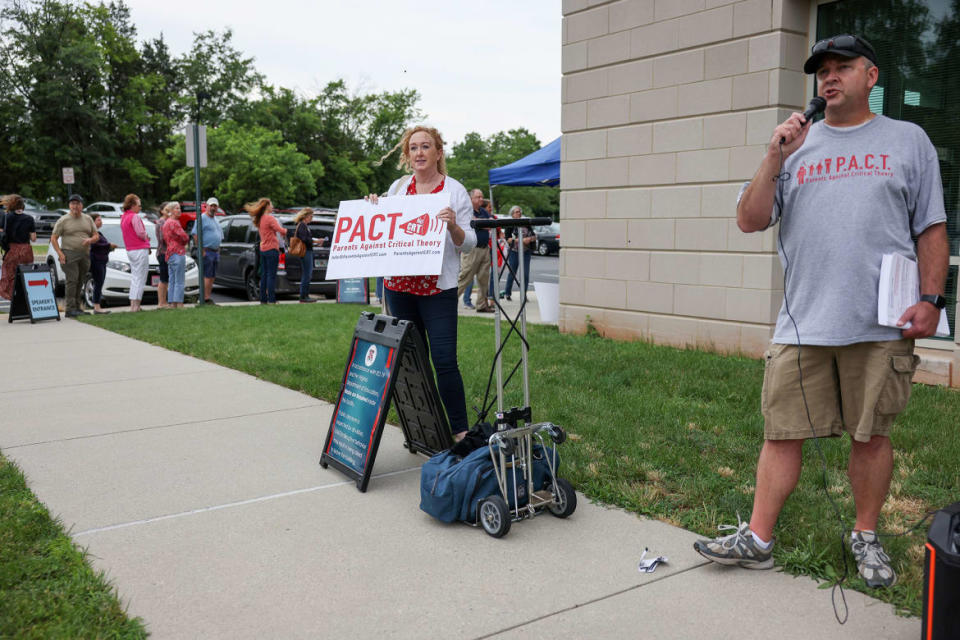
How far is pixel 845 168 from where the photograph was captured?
9.70 feet

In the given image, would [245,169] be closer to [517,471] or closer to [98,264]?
[98,264]

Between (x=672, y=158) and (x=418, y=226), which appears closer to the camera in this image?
(x=418, y=226)

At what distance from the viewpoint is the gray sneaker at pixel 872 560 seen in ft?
9.89

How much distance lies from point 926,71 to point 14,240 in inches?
480

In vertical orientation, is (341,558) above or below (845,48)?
below

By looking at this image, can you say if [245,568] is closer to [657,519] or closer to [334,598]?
[334,598]

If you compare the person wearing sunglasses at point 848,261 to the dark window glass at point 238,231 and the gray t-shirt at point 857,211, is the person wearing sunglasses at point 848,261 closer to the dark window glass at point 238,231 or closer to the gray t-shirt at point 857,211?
the gray t-shirt at point 857,211

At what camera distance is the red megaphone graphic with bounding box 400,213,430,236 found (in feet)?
14.2

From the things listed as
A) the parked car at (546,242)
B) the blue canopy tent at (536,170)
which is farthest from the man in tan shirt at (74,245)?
the parked car at (546,242)

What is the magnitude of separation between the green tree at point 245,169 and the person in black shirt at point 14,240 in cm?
2718

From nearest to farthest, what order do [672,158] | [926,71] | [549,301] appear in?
[926,71] < [672,158] < [549,301]

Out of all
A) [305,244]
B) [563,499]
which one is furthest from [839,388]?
[305,244]

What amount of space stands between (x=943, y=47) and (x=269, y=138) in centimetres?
3782

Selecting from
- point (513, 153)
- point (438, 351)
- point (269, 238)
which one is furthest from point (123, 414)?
point (513, 153)
